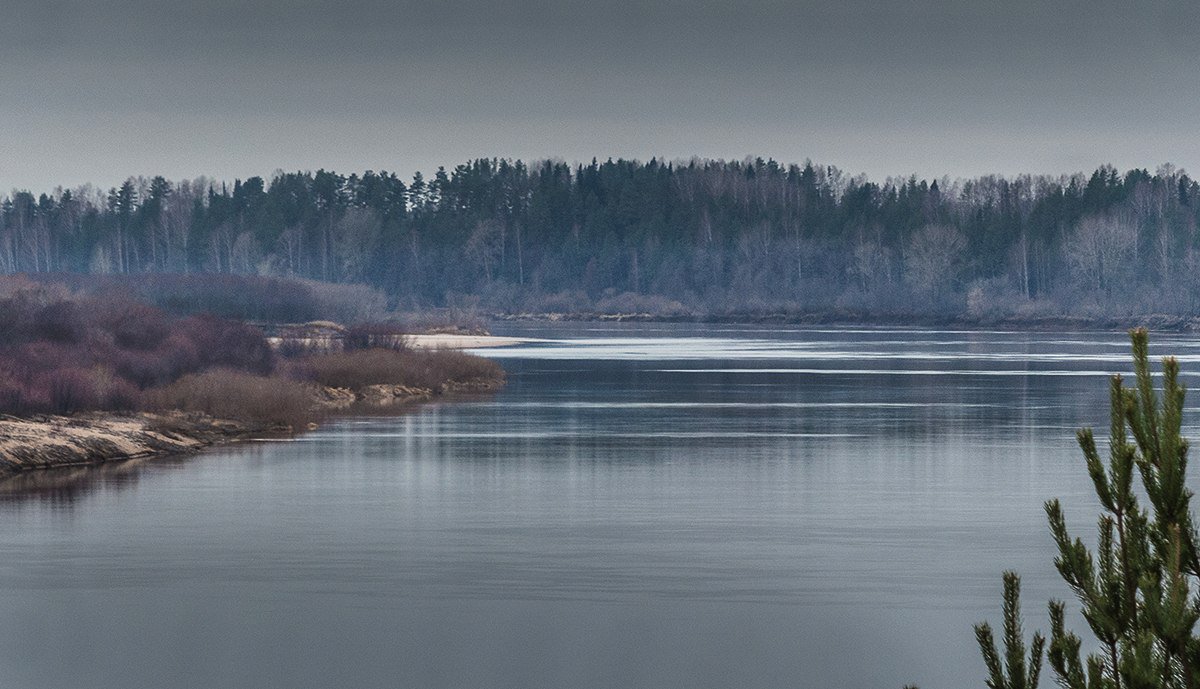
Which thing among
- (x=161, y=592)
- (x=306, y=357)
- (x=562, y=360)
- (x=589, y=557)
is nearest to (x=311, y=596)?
(x=161, y=592)

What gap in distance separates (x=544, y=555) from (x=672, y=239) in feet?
515

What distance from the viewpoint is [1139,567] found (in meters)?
7.95

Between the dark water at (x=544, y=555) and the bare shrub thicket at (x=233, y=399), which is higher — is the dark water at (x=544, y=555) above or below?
below

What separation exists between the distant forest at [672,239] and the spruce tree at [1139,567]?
13796 centimetres

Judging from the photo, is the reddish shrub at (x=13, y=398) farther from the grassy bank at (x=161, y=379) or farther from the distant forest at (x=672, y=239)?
the distant forest at (x=672, y=239)

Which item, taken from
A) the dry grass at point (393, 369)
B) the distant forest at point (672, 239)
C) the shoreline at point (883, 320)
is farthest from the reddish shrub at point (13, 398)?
the distant forest at point (672, 239)

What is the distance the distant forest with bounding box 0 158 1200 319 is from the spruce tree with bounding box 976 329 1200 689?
453 feet

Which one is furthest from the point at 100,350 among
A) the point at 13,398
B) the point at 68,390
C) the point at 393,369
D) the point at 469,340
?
the point at 469,340

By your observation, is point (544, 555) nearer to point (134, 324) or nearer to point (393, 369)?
point (134, 324)

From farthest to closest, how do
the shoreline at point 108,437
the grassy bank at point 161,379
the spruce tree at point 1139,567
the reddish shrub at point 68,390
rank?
the reddish shrub at point 68,390 < the grassy bank at point 161,379 < the shoreline at point 108,437 < the spruce tree at point 1139,567

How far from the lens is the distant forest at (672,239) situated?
154 m

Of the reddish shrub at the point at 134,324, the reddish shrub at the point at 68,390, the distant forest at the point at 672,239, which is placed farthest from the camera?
the distant forest at the point at 672,239

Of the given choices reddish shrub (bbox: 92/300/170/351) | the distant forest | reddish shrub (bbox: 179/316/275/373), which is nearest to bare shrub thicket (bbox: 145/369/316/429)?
reddish shrub (bbox: 92/300/170/351)

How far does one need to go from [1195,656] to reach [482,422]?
32163 mm
